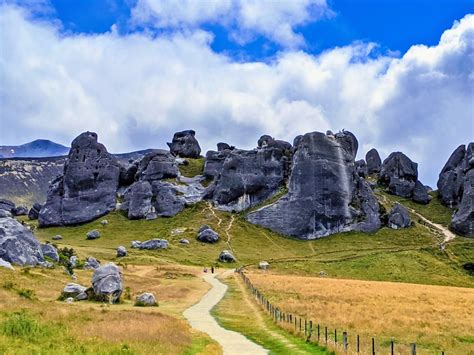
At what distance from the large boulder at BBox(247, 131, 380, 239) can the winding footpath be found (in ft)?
352

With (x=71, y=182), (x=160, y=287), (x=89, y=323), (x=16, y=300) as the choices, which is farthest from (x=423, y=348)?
(x=71, y=182)

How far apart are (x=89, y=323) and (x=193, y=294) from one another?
32.0m

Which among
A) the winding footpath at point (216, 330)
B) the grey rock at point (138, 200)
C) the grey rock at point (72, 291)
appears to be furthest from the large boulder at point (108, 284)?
the grey rock at point (138, 200)

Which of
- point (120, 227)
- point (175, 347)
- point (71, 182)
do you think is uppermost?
point (71, 182)

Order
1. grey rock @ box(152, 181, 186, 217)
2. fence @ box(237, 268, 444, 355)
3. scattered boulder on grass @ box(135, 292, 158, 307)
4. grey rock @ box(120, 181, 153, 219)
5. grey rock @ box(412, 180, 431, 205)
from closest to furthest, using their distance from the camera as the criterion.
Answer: fence @ box(237, 268, 444, 355) → scattered boulder on grass @ box(135, 292, 158, 307) → grey rock @ box(120, 181, 153, 219) → grey rock @ box(152, 181, 186, 217) → grey rock @ box(412, 180, 431, 205)

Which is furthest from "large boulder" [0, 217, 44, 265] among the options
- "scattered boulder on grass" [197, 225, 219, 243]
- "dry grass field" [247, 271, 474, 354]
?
"scattered boulder on grass" [197, 225, 219, 243]

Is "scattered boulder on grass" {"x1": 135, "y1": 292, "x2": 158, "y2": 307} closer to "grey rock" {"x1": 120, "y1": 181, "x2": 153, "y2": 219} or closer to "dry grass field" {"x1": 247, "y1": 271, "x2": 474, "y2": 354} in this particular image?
"dry grass field" {"x1": 247, "y1": 271, "x2": 474, "y2": 354}

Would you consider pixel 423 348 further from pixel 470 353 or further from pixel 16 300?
pixel 16 300

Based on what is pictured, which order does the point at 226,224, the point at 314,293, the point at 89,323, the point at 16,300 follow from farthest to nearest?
the point at 226,224, the point at 314,293, the point at 16,300, the point at 89,323

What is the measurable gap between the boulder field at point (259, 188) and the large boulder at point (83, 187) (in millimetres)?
346

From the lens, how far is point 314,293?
197ft

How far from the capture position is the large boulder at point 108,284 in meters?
50.9

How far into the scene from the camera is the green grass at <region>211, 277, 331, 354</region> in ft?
89.4

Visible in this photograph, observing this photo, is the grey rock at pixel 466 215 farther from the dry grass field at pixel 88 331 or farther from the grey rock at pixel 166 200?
the dry grass field at pixel 88 331
